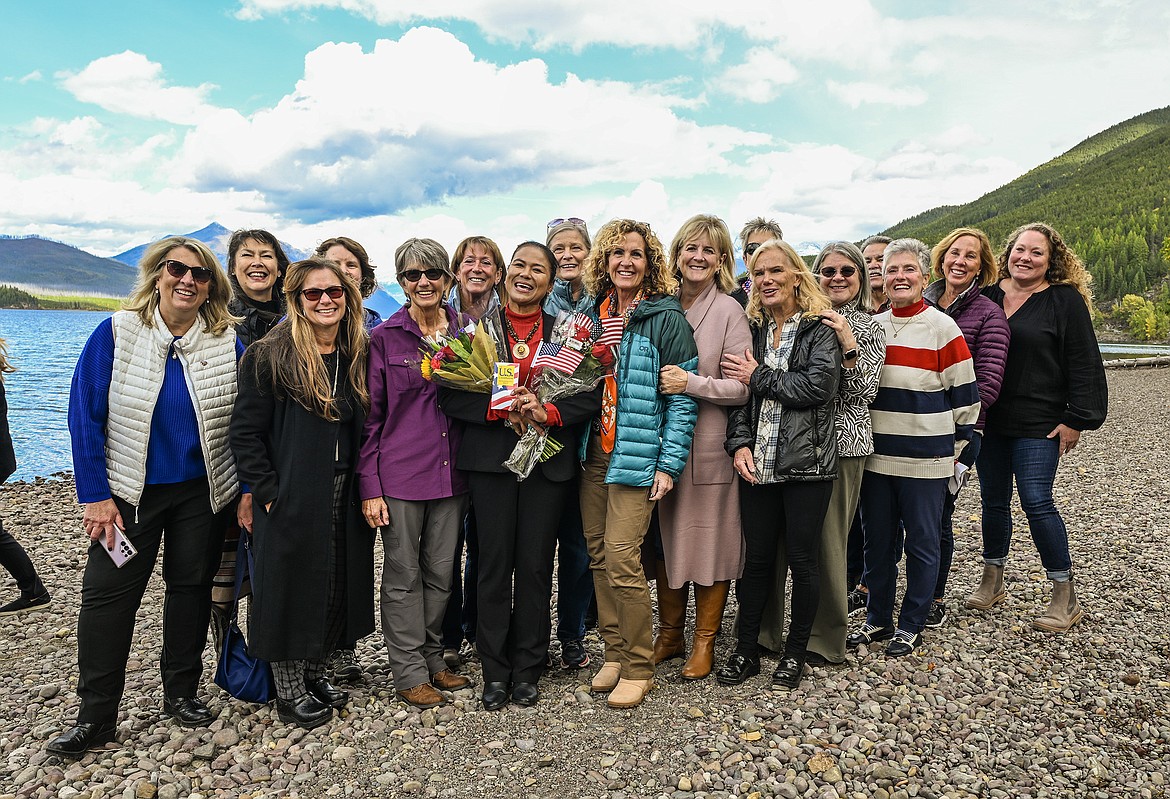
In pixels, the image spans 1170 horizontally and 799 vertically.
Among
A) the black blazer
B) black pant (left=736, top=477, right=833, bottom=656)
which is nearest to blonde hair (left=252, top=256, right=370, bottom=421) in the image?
the black blazer

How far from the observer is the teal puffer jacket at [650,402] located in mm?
4574

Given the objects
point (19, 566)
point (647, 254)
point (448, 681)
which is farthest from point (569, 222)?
point (19, 566)

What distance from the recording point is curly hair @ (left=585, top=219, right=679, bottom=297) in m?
4.72

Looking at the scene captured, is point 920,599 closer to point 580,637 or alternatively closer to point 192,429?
point 580,637

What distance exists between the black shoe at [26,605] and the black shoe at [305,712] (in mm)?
4274

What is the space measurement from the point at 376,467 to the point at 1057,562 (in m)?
5.35

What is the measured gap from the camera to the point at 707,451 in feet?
15.8

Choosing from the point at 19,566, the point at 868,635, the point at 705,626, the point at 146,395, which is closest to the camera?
the point at 146,395

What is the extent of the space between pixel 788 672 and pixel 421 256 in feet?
12.0

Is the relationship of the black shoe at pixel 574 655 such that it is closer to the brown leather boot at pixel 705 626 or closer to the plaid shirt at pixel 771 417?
the brown leather boot at pixel 705 626

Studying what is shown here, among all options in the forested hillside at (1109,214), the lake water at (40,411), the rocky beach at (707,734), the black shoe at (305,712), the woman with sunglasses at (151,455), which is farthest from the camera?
the forested hillside at (1109,214)

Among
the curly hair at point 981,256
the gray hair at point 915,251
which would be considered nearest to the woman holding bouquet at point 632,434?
the gray hair at point 915,251

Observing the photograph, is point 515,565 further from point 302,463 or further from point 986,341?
point 986,341

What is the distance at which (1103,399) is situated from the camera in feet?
18.2
